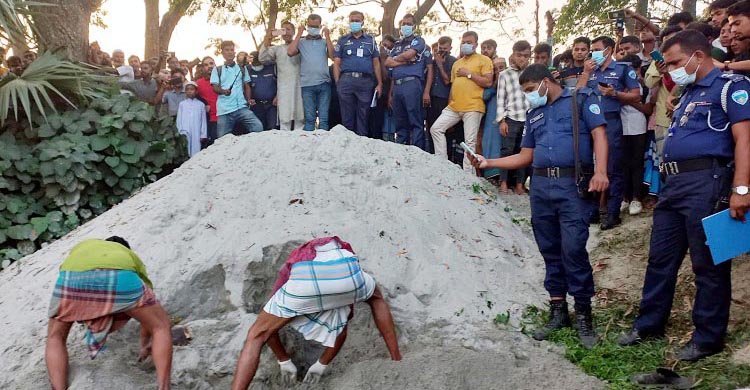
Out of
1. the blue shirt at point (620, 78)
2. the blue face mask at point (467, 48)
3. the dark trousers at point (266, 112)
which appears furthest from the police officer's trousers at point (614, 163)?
the dark trousers at point (266, 112)

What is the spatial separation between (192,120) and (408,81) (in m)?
2.66

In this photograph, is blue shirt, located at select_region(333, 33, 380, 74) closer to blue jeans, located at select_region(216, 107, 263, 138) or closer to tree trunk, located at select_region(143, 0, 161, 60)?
blue jeans, located at select_region(216, 107, 263, 138)

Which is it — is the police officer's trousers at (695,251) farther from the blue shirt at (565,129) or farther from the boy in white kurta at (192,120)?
the boy in white kurta at (192,120)

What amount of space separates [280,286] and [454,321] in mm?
1338

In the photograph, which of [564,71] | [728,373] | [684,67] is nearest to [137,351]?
[728,373]

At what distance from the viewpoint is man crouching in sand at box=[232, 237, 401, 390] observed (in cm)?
329

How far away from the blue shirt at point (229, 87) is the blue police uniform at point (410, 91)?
6.19 ft

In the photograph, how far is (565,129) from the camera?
13.0 feet

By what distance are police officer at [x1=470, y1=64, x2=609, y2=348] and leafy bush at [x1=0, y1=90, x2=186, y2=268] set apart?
14.2 feet

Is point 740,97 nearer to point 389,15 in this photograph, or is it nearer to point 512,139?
point 512,139

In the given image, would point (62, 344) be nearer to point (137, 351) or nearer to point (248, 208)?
point (137, 351)

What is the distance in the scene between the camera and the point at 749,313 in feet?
12.5

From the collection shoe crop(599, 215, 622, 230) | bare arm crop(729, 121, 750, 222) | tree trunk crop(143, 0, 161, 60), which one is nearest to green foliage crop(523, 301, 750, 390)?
bare arm crop(729, 121, 750, 222)

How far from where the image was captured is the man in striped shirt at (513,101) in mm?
6789
